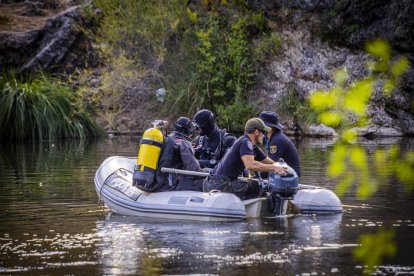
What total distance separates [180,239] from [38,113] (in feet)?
58.1

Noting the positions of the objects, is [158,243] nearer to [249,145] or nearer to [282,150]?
[249,145]

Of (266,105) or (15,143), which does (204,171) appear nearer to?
(15,143)

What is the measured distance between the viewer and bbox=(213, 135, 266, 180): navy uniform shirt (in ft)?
32.4

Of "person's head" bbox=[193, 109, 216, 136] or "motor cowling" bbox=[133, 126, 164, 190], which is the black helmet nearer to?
"motor cowling" bbox=[133, 126, 164, 190]

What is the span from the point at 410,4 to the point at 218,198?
54.3ft

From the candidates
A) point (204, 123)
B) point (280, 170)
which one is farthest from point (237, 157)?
point (204, 123)

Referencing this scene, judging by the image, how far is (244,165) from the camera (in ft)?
32.9

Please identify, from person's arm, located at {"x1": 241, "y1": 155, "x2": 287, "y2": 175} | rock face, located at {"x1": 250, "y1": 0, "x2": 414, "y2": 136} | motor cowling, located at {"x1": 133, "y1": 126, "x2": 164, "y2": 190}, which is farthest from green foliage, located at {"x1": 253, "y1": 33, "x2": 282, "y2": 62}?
person's arm, located at {"x1": 241, "y1": 155, "x2": 287, "y2": 175}

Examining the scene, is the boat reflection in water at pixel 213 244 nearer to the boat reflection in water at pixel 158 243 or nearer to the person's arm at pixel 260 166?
the boat reflection in water at pixel 158 243

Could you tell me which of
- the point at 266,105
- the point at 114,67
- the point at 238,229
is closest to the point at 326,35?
the point at 266,105

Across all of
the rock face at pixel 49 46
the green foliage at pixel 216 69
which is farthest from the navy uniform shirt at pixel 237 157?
the rock face at pixel 49 46

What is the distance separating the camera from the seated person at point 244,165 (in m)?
9.77

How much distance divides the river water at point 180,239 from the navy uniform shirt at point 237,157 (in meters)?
0.76

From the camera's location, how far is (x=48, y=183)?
566 inches
